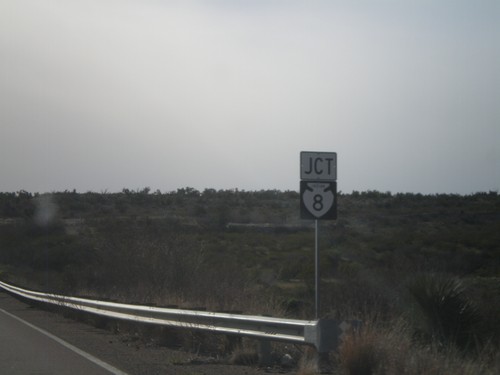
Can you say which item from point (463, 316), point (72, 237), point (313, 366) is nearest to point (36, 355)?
point (313, 366)

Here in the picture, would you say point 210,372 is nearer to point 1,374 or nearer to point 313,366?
point 313,366

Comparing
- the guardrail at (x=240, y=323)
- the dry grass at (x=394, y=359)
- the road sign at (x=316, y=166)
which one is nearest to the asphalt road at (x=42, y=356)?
the guardrail at (x=240, y=323)

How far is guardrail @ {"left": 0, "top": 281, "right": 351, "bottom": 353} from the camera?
10.6 meters

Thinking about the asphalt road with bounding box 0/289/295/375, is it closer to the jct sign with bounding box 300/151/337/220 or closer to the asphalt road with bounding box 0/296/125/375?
the asphalt road with bounding box 0/296/125/375

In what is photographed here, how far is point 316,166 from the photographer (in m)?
12.9

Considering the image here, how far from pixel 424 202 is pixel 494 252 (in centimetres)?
3615

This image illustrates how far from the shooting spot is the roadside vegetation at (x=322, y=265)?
12.7 metres

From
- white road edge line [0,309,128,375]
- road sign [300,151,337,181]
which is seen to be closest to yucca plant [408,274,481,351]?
road sign [300,151,337,181]

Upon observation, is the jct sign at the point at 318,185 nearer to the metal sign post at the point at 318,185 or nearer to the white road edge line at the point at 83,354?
the metal sign post at the point at 318,185

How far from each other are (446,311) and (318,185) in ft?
11.6

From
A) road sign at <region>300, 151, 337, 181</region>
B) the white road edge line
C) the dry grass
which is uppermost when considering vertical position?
road sign at <region>300, 151, 337, 181</region>

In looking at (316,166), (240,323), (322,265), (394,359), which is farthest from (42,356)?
(322,265)

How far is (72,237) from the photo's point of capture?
5672cm

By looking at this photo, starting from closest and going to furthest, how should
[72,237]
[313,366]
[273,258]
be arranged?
[313,366] → [273,258] → [72,237]
